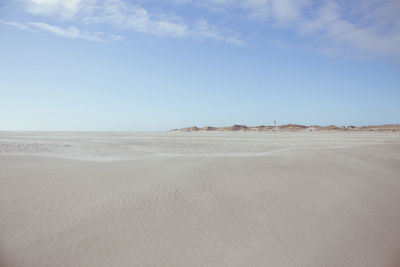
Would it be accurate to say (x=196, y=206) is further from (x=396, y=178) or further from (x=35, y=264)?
(x=396, y=178)

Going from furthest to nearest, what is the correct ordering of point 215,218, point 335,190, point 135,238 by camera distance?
1. point 335,190
2. point 215,218
3. point 135,238

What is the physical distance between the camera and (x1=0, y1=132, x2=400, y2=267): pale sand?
310 centimetres

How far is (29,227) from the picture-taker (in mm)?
3680

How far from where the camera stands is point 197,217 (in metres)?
4.08

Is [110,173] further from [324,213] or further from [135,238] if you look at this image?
[324,213]

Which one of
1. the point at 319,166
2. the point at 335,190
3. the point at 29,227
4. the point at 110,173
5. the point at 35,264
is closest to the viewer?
the point at 35,264

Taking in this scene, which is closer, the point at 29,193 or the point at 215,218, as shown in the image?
the point at 215,218

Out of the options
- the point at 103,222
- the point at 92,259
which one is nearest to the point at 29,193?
the point at 103,222

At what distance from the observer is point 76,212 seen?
4.15 metres

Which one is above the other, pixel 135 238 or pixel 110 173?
pixel 110 173

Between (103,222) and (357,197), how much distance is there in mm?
4773

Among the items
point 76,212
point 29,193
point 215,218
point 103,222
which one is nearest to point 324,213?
point 215,218

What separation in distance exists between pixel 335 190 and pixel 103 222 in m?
4.65

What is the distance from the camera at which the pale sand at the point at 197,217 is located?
3100 millimetres
